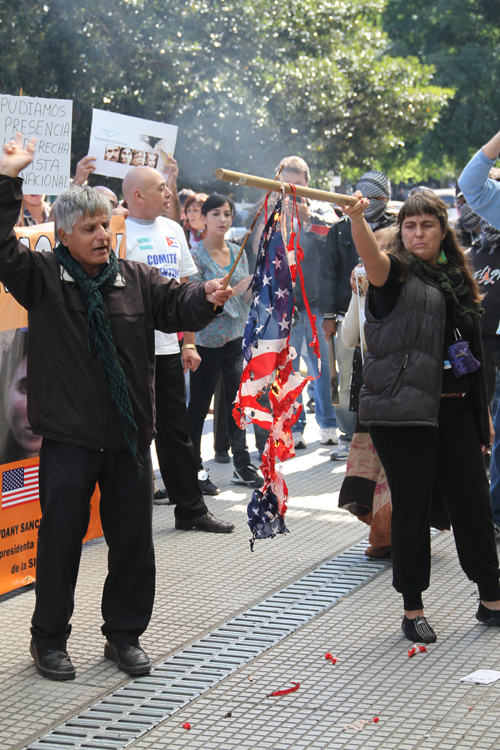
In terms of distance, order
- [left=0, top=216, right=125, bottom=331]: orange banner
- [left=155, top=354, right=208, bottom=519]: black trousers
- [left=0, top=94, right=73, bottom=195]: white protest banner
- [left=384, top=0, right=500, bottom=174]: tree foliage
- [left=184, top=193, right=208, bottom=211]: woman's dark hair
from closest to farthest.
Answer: [left=0, top=216, right=125, bottom=331]: orange banner
[left=0, top=94, right=73, bottom=195]: white protest banner
[left=155, top=354, right=208, bottom=519]: black trousers
[left=184, top=193, right=208, bottom=211]: woman's dark hair
[left=384, top=0, right=500, bottom=174]: tree foliage

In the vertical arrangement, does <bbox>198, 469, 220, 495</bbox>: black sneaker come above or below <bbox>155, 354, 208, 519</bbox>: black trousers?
A: below

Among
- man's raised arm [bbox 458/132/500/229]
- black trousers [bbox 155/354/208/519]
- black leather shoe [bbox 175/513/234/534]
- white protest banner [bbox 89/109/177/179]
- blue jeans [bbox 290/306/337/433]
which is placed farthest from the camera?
blue jeans [bbox 290/306/337/433]

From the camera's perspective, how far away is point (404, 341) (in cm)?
392

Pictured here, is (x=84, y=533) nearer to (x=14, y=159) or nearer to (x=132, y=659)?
(x=132, y=659)

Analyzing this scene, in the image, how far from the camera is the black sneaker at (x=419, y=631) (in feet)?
13.2

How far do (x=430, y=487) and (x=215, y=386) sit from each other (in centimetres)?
299

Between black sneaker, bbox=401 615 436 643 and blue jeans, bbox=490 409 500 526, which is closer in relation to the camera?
black sneaker, bbox=401 615 436 643

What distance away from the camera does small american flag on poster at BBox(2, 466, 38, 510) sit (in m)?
4.66

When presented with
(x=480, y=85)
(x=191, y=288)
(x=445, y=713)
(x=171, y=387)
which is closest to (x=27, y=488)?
(x=171, y=387)

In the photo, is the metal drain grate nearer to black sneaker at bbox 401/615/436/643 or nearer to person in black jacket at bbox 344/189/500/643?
black sneaker at bbox 401/615/436/643

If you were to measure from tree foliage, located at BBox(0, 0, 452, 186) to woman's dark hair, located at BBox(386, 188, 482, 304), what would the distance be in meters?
11.3

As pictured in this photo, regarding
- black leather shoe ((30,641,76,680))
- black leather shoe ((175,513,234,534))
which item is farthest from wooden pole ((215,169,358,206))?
black leather shoe ((175,513,234,534))

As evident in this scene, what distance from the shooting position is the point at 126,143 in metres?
6.49

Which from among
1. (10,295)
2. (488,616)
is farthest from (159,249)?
(488,616)
